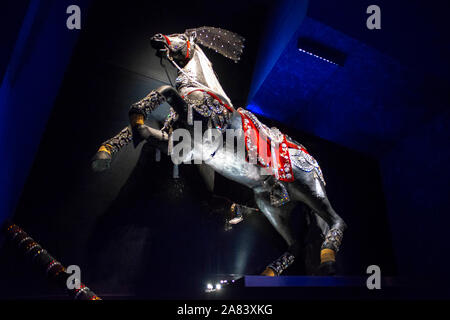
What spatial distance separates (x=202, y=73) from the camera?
2453 mm

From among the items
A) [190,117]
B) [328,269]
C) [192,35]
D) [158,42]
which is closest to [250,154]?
[190,117]

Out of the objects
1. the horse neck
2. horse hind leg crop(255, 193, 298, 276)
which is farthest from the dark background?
the horse neck

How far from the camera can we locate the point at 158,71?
2.74 meters

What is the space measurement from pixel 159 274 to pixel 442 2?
3.49 metres

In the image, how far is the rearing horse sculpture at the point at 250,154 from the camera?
2115 mm

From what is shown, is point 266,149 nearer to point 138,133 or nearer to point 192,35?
point 138,133

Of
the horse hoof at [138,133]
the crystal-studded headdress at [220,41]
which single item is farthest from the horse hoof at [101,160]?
the crystal-studded headdress at [220,41]

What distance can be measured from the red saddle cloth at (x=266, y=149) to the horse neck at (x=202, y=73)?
0.26 meters

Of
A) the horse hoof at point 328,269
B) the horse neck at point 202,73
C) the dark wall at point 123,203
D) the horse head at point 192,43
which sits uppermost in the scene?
the horse head at point 192,43

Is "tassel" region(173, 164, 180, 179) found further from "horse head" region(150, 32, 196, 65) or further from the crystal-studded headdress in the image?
the crystal-studded headdress

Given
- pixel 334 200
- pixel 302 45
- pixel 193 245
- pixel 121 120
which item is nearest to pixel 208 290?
pixel 193 245

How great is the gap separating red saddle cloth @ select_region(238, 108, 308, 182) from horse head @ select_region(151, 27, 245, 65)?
2.29 feet

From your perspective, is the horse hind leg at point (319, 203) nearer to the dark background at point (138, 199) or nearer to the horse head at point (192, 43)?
the dark background at point (138, 199)

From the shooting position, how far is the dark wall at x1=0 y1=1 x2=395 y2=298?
1.87m
